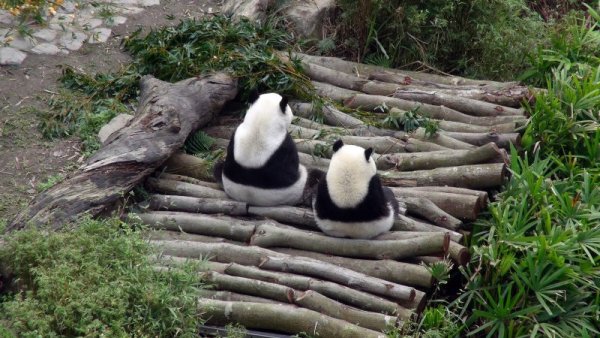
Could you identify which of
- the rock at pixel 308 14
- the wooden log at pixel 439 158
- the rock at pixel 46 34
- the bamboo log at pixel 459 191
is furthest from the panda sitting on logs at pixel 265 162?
the rock at pixel 46 34

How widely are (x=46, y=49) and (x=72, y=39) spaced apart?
31cm

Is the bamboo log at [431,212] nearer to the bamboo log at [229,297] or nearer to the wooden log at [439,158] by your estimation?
the wooden log at [439,158]

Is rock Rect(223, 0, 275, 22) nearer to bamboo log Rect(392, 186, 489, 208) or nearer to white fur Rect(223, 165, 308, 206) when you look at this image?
white fur Rect(223, 165, 308, 206)

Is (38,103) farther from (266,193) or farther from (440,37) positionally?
(440,37)

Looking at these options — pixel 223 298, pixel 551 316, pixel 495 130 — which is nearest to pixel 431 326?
pixel 551 316

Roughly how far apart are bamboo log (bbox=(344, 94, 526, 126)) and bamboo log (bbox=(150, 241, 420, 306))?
209 centimetres

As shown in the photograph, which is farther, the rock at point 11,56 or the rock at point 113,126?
the rock at point 11,56

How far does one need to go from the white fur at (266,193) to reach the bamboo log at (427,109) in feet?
4.55

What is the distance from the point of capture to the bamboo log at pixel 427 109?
21.6 feet

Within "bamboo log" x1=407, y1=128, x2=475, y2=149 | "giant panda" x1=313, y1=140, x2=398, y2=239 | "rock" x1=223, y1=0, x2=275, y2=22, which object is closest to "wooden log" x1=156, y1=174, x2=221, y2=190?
"giant panda" x1=313, y1=140, x2=398, y2=239

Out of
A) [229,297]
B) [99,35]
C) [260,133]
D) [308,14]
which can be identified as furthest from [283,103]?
[99,35]

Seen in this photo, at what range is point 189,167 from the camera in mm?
6152

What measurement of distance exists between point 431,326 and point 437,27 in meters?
3.63

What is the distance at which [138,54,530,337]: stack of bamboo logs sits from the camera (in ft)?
15.9
